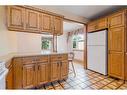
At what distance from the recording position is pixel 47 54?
2.74 meters

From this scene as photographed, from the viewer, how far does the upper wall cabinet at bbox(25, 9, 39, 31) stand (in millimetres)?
2789

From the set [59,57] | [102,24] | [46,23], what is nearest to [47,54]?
[59,57]

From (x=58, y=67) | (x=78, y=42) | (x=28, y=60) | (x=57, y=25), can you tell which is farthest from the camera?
(x=78, y=42)

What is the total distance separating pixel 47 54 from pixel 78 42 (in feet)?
15.6

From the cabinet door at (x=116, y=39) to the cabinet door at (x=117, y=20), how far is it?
0.12 metres

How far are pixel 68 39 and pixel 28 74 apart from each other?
6.05 m

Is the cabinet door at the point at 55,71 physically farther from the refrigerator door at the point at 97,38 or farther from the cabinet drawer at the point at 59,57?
the refrigerator door at the point at 97,38

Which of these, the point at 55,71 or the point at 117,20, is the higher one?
the point at 117,20

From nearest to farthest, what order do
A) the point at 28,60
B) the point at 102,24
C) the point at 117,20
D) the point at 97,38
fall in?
the point at 28,60 → the point at 117,20 → the point at 102,24 → the point at 97,38

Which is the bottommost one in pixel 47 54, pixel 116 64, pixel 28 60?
pixel 116 64

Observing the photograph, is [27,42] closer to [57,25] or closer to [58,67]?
[57,25]

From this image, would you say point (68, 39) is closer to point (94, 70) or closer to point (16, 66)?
point (94, 70)

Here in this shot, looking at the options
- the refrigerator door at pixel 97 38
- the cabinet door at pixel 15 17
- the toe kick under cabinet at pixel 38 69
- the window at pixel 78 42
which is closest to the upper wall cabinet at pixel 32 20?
the cabinet door at pixel 15 17

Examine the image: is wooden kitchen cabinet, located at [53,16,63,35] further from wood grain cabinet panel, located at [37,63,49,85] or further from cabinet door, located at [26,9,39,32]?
wood grain cabinet panel, located at [37,63,49,85]
